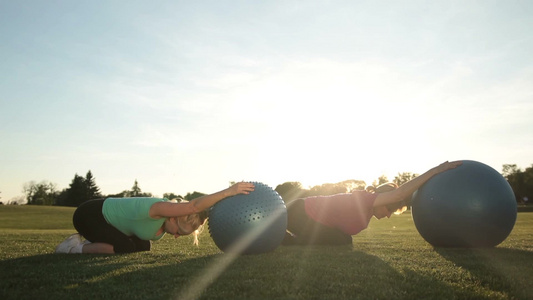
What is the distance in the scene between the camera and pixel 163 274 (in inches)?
181

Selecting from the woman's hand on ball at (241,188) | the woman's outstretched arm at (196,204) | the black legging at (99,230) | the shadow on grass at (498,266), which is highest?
the woman's hand on ball at (241,188)

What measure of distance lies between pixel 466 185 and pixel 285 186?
5191 cm

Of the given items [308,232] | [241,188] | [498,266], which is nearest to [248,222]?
[241,188]

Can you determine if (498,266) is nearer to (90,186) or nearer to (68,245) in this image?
(68,245)

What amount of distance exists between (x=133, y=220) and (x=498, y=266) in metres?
5.26

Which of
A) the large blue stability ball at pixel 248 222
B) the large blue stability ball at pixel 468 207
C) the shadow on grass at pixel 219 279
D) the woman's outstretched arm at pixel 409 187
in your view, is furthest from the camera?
the woman's outstretched arm at pixel 409 187

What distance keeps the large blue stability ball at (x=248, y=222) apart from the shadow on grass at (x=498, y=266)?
102 inches

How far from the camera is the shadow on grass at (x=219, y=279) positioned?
3.63 meters

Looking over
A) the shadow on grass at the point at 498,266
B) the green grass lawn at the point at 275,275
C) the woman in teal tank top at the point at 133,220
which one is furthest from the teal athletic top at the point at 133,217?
the shadow on grass at the point at 498,266

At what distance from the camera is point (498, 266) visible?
203 inches

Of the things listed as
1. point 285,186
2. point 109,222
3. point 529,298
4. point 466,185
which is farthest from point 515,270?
point 285,186

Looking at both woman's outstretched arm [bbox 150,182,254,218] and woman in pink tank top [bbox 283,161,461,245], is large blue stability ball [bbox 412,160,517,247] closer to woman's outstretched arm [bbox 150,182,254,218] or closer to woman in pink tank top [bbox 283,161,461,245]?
woman in pink tank top [bbox 283,161,461,245]

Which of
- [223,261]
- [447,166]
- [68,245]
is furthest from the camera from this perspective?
[447,166]

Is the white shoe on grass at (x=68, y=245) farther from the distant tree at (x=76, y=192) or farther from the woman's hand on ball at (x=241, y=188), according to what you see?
the distant tree at (x=76, y=192)
